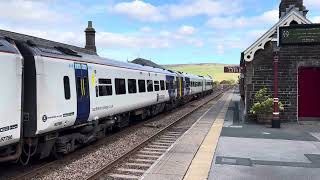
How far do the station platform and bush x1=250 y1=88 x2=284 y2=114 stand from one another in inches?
62.0

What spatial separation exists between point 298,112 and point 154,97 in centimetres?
693

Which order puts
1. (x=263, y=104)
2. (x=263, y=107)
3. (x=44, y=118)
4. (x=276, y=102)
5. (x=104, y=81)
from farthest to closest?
(x=263, y=107)
(x=263, y=104)
(x=276, y=102)
(x=104, y=81)
(x=44, y=118)

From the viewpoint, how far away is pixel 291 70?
19.2 meters

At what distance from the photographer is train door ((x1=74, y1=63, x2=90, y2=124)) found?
11.6 metres

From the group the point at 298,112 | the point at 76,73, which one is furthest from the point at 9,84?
the point at 298,112

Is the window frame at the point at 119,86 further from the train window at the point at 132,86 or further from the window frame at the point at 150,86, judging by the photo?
the window frame at the point at 150,86

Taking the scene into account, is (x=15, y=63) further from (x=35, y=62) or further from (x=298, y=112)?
(x=298, y=112)

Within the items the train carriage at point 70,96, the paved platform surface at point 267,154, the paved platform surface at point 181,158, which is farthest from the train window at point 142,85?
the paved platform surface at point 267,154

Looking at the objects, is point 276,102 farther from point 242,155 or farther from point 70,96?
point 70,96

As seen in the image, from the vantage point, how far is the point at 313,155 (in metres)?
11.6

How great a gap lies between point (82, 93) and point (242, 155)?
4.37 meters

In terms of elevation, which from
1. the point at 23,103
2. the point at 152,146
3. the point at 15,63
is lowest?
Result: the point at 152,146

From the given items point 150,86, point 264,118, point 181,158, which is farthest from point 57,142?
point 150,86

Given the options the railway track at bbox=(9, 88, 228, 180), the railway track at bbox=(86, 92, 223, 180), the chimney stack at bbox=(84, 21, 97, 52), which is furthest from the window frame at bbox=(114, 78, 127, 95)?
the chimney stack at bbox=(84, 21, 97, 52)
